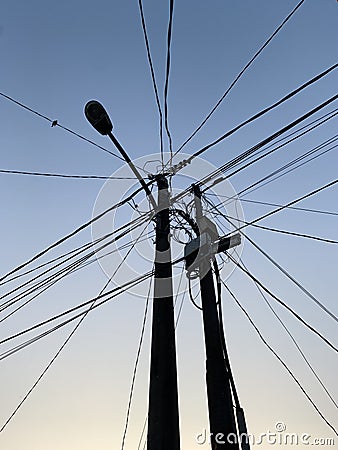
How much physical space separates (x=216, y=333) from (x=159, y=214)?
66.0 inches

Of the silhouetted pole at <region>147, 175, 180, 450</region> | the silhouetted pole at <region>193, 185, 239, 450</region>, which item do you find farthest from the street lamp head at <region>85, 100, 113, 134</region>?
the silhouetted pole at <region>193, 185, 239, 450</region>

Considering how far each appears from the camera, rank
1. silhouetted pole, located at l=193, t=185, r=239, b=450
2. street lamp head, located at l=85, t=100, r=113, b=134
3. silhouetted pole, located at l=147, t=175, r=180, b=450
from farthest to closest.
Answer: street lamp head, located at l=85, t=100, r=113, b=134 → silhouetted pole, located at l=193, t=185, r=239, b=450 → silhouetted pole, located at l=147, t=175, r=180, b=450

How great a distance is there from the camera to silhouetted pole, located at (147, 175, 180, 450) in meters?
4.00

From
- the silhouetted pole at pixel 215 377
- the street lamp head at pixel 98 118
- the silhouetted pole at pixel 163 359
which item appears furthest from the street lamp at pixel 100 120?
the silhouetted pole at pixel 215 377

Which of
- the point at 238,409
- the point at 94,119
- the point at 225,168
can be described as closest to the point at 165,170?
the point at 225,168

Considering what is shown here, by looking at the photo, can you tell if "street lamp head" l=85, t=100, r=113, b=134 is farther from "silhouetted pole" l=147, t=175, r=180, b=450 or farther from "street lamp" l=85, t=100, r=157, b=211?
"silhouetted pole" l=147, t=175, r=180, b=450

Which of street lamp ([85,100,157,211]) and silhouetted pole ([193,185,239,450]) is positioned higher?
street lamp ([85,100,157,211])

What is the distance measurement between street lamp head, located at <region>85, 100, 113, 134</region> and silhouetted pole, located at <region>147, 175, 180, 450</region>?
1274 millimetres

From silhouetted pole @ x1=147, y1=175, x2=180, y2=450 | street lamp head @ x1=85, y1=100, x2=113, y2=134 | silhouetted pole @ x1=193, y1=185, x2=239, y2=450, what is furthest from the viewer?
street lamp head @ x1=85, y1=100, x2=113, y2=134

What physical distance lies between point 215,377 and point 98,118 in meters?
3.44

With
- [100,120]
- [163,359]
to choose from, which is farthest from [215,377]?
[100,120]

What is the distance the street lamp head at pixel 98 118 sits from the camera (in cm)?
556

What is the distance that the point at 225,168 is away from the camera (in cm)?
601

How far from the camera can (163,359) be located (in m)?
4.48
